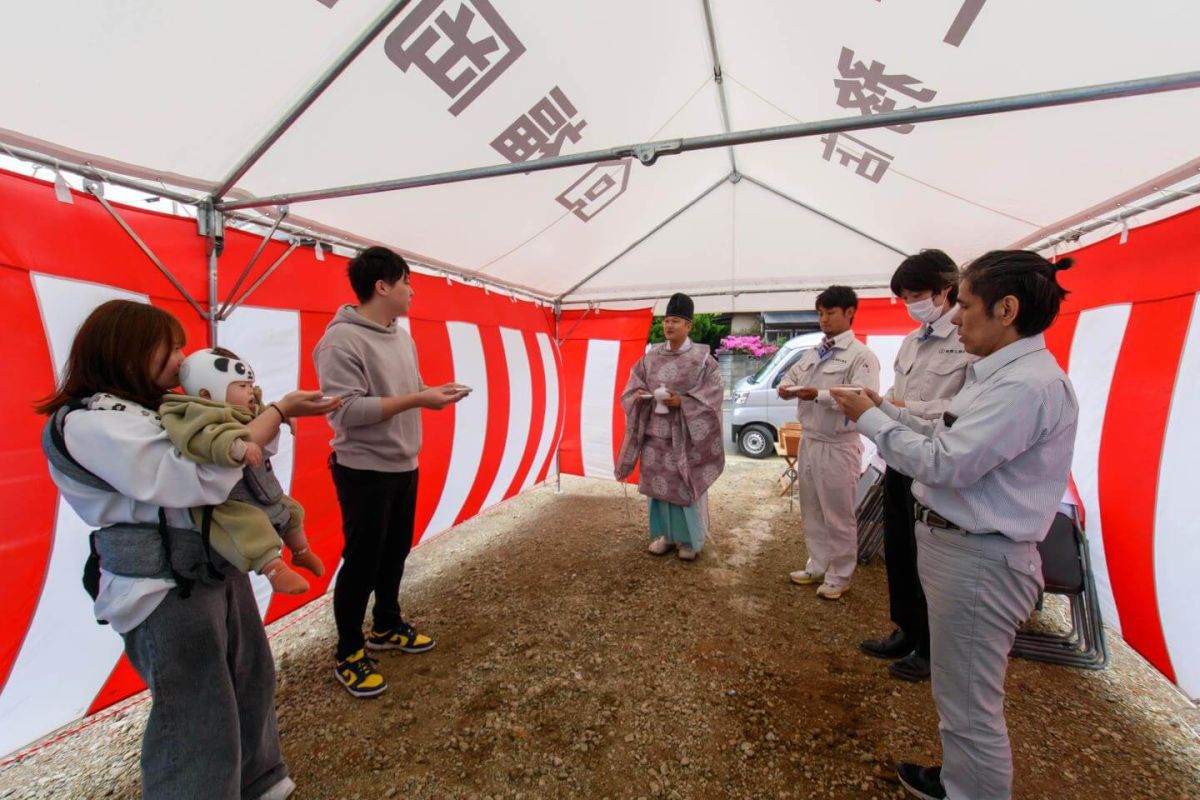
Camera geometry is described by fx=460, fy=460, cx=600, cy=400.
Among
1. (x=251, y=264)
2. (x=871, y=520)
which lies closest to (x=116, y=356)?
(x=251, y=264)

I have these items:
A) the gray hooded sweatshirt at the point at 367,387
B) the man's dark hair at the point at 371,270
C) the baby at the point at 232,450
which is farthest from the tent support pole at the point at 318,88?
the baby at the point at 232,450

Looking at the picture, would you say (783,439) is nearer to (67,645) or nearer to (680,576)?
(680,576)

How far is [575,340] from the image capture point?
5148mm

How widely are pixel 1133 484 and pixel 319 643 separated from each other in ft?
13.1

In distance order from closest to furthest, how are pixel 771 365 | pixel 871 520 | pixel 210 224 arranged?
pixel 210 224, pixel 871 520, pixel 771 365

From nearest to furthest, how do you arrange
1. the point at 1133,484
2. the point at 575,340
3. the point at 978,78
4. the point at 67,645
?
the point at 67,645 < the point at 978,78 < the point at 1133,484 < the point at 575,340

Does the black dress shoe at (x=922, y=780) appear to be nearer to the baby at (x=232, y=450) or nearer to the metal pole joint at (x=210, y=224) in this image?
the baby at (x=232, y=450)

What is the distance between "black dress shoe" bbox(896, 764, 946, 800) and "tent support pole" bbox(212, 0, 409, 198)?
3.12 metres

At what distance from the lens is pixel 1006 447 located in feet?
3.56

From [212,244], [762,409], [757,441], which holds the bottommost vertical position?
[757,441]

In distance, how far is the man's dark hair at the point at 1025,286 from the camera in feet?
3.73

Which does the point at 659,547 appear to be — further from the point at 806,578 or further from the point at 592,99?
the point at 592,99

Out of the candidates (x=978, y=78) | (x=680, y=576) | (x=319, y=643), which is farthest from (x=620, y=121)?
(x=319, y=643)

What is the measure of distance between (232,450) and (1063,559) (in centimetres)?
336
